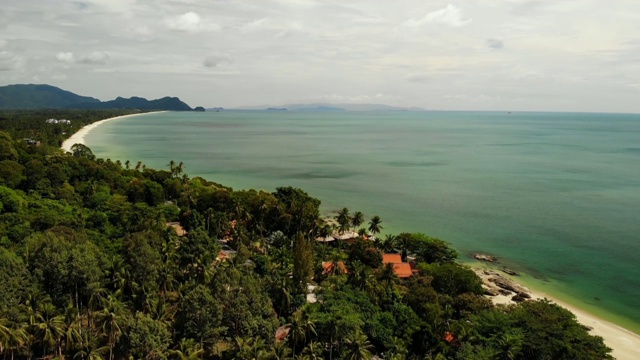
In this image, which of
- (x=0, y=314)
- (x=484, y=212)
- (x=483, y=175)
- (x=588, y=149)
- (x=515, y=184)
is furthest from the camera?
(x=588, y=149)

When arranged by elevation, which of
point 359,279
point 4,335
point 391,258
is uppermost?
point 4,335

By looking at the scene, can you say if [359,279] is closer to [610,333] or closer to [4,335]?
[610,333]

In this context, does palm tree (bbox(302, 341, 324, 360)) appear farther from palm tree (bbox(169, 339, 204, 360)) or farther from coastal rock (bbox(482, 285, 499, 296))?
coastal rock (bbox(482, 285, 499, 296))

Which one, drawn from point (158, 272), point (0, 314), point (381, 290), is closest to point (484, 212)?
point (381, 290)

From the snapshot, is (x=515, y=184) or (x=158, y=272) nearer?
(x=158, y=272)

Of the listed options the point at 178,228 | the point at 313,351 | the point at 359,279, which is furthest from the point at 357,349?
the point at 178,228

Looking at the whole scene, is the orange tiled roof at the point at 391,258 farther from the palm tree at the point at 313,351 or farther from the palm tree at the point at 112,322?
the palm tree at the point at 112,322

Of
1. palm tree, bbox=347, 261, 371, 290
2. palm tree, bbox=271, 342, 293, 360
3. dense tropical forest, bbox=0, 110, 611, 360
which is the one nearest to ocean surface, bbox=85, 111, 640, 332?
dense tropical forest, bbox=0, 110, 611, 360

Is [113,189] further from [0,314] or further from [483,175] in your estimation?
[483,175]
